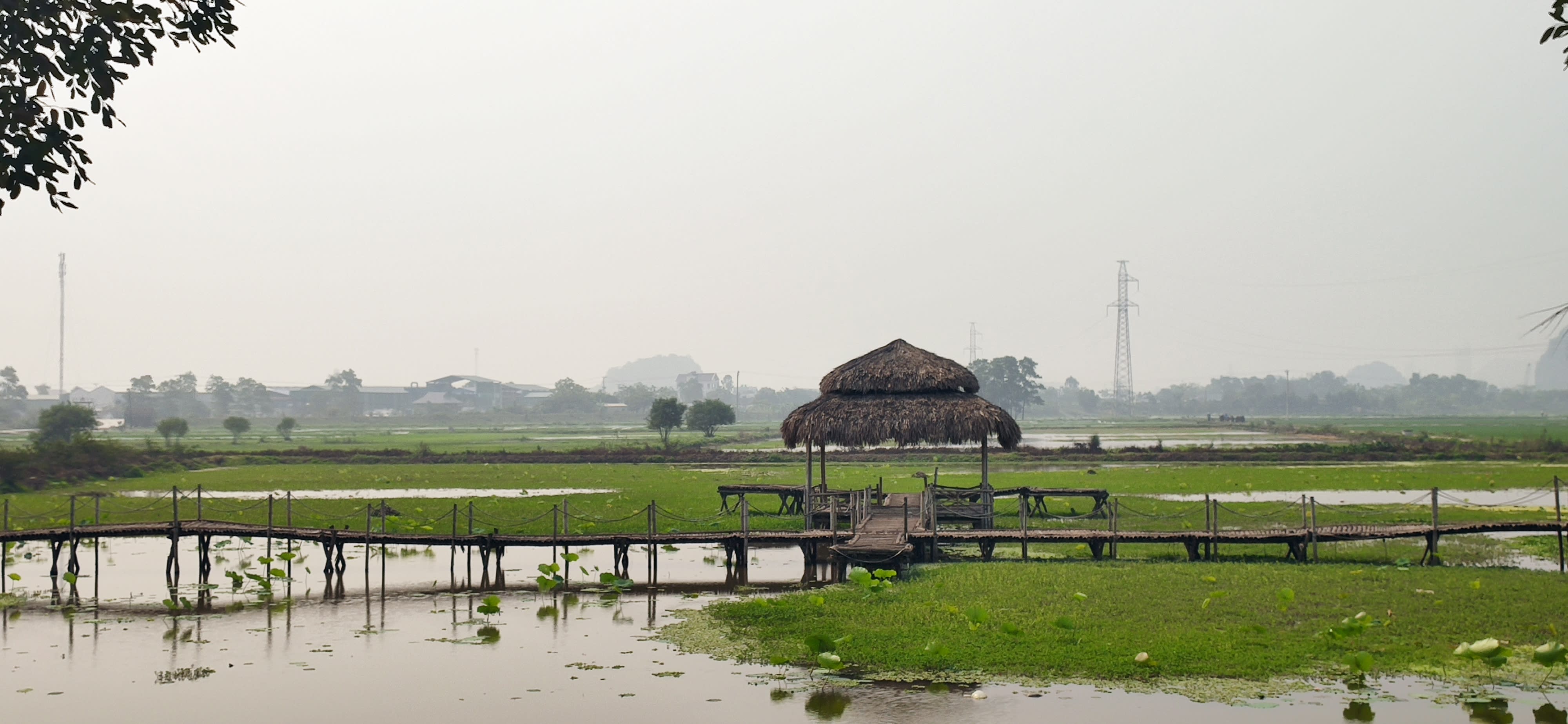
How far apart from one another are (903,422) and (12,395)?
8345 inches

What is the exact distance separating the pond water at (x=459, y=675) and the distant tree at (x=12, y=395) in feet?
654

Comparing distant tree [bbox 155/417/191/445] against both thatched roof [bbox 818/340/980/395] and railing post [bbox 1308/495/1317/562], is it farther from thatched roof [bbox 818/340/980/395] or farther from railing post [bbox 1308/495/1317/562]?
railing post [bbox 1308/495/1317/562]

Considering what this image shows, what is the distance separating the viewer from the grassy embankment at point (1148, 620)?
13.5m

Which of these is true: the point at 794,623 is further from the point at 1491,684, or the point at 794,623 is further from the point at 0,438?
the point at 0,438

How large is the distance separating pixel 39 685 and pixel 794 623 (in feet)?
31.9

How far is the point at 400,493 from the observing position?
41.2 m

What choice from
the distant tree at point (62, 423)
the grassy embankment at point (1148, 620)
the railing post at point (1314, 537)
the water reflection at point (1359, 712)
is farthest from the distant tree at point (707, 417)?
the water reflection at point (1359, 712)

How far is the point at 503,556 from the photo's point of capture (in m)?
27.0

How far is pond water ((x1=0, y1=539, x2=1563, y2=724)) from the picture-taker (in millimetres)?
12031

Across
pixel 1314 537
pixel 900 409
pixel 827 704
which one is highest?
pixel 900 409

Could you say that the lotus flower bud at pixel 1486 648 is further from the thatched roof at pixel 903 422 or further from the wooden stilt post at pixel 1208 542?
the thatched roof at pixel 903 422

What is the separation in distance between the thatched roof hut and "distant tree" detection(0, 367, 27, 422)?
658 ft

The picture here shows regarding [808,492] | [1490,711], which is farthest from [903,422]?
[1490,711]

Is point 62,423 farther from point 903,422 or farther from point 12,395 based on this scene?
point 12,395
